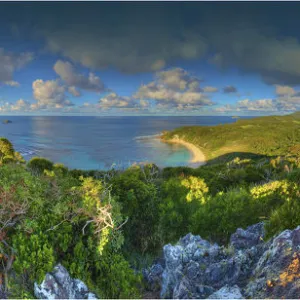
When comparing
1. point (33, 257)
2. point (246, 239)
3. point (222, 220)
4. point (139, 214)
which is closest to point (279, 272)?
point (246, 239)

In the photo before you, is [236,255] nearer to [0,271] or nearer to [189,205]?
[189,205]

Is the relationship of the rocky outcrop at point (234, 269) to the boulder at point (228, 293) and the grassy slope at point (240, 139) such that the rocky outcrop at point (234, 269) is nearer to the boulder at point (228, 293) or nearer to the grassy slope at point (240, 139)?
the boulder at point (228, 293)

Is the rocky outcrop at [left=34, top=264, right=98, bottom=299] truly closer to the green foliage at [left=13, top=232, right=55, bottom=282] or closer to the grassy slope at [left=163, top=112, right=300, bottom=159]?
the green foliage at [left=13, top=232, right=55, bottom=282]

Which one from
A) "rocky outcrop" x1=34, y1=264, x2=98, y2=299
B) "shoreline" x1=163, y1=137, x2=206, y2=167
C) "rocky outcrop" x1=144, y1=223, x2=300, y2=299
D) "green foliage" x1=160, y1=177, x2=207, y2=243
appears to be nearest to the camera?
"rocky outcrop" x1=144, y1=223, x2=300, y2=299

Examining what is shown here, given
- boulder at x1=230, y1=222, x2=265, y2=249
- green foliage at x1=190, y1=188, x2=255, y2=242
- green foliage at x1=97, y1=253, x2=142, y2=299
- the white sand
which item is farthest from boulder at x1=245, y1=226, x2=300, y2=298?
the white sand

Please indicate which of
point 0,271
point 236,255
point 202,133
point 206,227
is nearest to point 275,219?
point 236,255

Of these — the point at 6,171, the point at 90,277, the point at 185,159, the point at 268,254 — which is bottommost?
the point at 185,159
